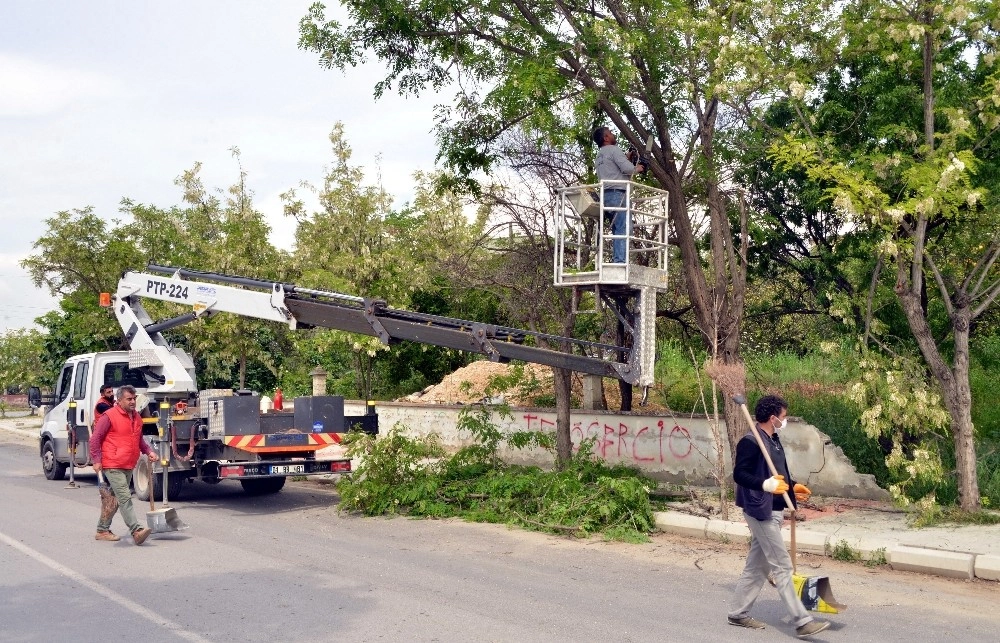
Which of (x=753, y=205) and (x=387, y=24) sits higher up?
(x=387, y=24)

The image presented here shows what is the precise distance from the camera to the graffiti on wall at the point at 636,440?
14266 millimetres

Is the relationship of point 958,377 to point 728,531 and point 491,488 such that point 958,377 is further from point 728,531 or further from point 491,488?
point 491,488

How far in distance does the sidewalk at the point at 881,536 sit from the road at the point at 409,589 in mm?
196

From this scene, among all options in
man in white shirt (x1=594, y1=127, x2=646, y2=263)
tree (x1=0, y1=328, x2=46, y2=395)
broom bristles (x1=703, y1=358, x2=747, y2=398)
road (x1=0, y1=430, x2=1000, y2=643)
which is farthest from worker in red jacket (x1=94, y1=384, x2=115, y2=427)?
tree (x1=0, y1=328, x2=46, y2=395)

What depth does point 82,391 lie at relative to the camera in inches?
642

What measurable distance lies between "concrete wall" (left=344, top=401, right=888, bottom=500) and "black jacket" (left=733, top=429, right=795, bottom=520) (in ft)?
19.8

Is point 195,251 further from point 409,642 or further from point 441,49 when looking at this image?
point 409,642

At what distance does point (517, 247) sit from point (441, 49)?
3302mm

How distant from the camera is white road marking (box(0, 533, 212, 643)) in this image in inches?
266

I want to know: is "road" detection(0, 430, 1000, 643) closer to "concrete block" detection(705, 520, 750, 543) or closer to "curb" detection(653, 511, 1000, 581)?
"curb" detection(653, 511, 1000, 581)

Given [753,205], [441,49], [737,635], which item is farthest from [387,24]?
[737,635]

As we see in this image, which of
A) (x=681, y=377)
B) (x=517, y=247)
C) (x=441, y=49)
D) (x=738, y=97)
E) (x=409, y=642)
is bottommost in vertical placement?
(x=409, y=642)

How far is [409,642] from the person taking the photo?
6.50 metres

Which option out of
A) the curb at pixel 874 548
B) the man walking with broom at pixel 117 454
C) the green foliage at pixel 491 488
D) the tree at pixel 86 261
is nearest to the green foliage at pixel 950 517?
the curb at pixel 874 548
